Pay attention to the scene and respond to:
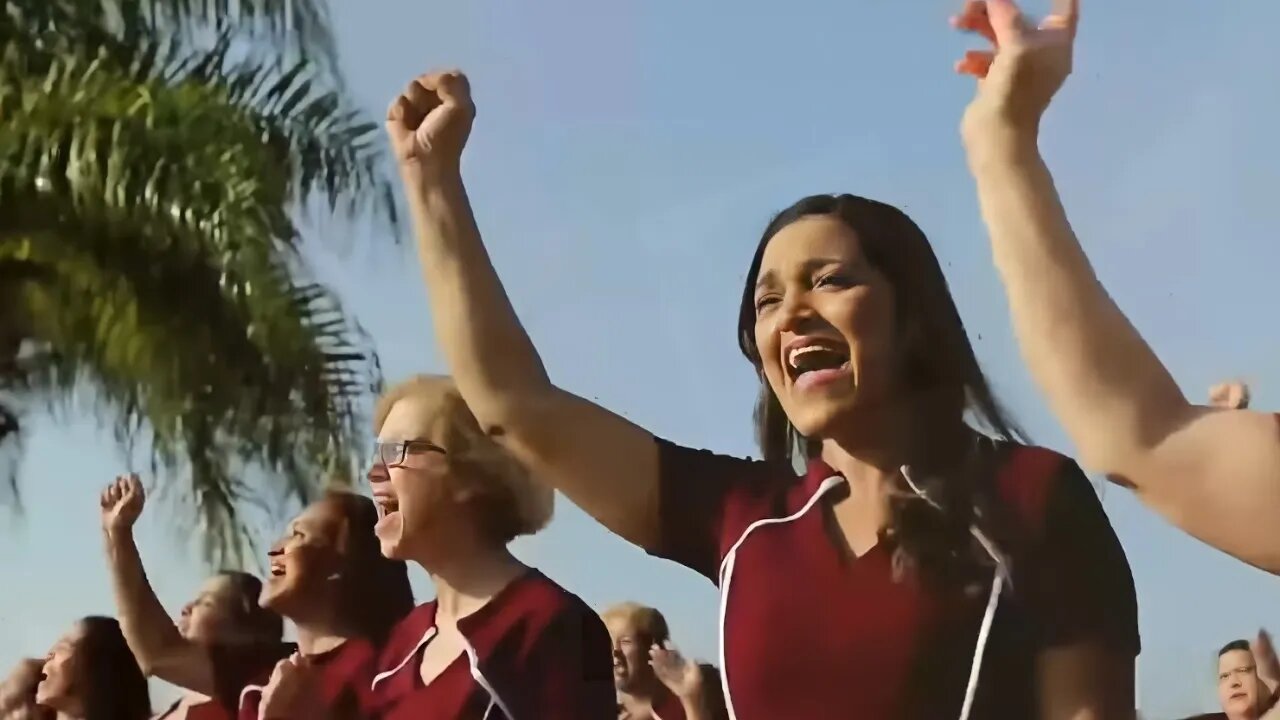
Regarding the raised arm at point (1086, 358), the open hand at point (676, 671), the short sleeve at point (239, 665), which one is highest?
the raised arm at point (1086, 358)

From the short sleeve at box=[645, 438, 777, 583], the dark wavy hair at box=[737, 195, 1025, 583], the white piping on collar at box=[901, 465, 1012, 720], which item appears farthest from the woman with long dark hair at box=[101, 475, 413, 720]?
the white piping on collar at box=[901, 465, 1012, 720]

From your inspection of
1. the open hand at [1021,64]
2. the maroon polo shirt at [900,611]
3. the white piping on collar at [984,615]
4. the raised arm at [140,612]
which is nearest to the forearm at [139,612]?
the raised arm at [140,612]

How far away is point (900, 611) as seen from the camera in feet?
3.18

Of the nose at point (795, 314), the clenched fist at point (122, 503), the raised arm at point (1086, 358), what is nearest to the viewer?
the raised arm at point (1086, 358)

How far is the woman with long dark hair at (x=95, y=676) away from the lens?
135cm

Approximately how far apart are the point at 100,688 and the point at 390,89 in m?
0.64

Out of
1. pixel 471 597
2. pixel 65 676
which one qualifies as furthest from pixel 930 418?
pixel 65 676

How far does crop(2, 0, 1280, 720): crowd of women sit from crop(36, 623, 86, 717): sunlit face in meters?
0.23

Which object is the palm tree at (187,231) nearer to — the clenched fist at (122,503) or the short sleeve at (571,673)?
the clenched fist at (122,503)

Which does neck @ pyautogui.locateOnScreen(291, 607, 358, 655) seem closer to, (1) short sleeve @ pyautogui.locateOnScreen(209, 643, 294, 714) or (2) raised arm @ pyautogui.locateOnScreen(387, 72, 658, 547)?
(1) short sleeve @ pyautogui.locateOnScreen(209, 643, 294, 714)

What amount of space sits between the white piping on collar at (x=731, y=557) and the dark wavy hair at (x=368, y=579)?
0.28 meters

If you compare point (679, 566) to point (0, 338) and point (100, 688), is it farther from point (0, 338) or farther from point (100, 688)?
point (0, 338)

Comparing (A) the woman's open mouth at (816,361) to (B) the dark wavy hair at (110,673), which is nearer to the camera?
(A) the woman's open mouth at (816,361)

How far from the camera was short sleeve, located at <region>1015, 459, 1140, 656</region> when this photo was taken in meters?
0.94
